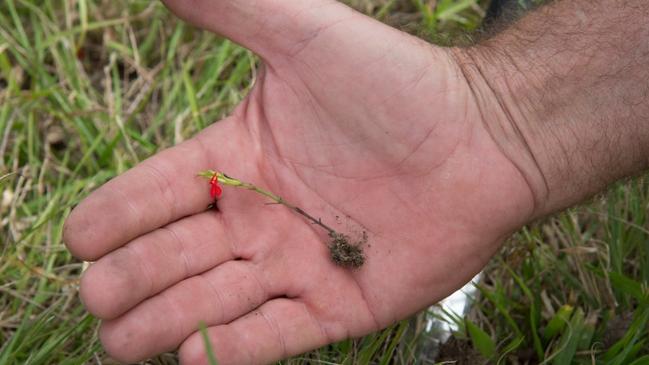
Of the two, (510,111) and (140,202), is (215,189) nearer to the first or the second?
(140,202)

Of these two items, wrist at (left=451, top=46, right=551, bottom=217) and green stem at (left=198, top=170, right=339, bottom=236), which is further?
wrist at (left=451, top=46, right=551, bottom=217)

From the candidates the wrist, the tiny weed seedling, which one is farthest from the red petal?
the wrist

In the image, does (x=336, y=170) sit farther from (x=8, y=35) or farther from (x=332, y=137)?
(x=8, y=35)

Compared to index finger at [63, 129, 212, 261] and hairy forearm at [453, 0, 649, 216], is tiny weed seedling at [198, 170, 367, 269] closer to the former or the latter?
index finger at [63, 129, 212, 261]

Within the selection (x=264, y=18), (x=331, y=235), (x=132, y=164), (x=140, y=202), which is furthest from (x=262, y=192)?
(x=132, y=164)

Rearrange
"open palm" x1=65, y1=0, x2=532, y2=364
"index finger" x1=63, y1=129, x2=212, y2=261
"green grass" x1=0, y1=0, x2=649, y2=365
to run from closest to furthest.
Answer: "index finger" x1=63, y1=129, x2=212, y2=261, "open palm" x1=65, y1=0, x2=532, y2=364, "green grass" x1=0, y1=0, x2=649, y2=365

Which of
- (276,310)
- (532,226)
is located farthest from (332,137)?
(532,226)

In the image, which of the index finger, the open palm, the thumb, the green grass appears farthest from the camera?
the green grass

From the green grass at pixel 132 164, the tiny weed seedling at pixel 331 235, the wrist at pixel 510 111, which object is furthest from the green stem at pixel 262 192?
the wrist at pixel 510 111

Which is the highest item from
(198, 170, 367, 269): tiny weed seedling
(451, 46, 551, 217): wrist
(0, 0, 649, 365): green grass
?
(451, 46, 551, 217): wrist
